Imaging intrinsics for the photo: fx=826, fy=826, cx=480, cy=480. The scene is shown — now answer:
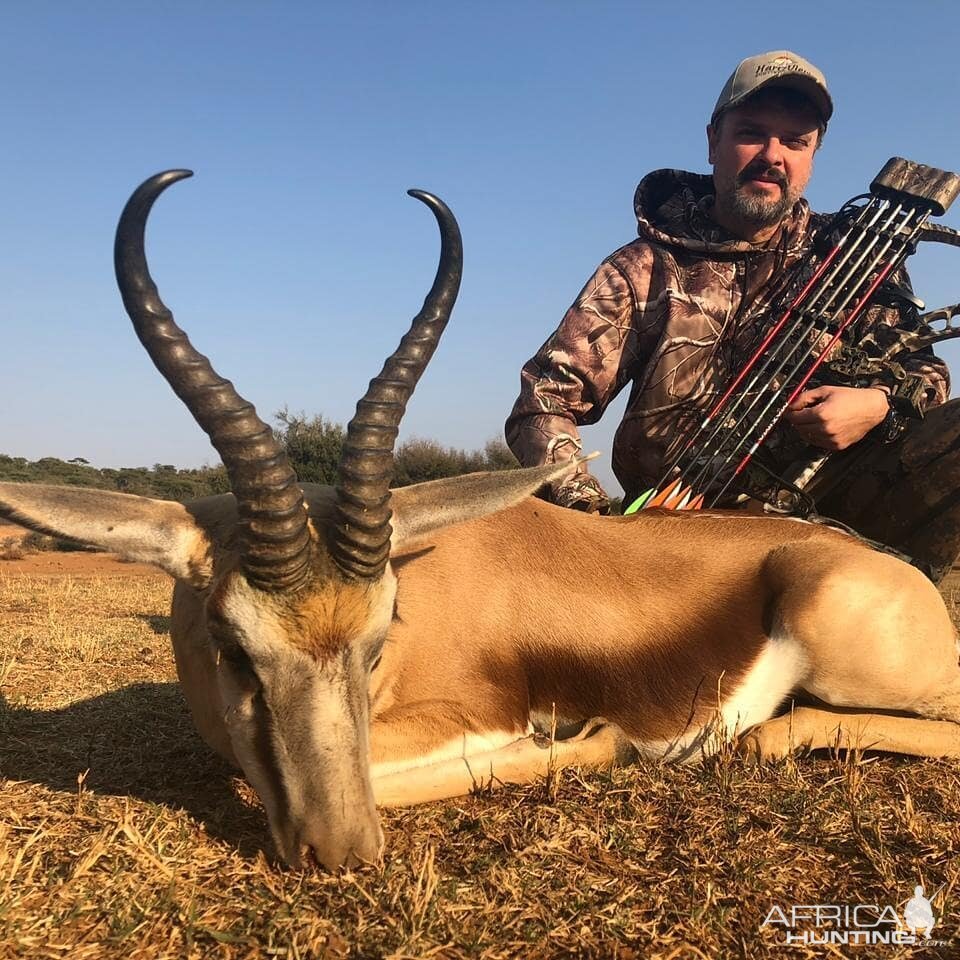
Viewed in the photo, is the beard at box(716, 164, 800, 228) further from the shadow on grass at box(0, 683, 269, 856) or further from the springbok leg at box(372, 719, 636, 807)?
the shadow on grass at box(0, 683, 269, 856)

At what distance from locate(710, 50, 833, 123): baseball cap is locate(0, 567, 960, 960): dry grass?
209 inches

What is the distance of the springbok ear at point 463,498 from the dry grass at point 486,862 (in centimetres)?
114

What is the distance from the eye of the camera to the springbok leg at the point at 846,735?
387 centimetres

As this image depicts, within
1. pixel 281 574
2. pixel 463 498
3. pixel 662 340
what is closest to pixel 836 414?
pixel 662 340

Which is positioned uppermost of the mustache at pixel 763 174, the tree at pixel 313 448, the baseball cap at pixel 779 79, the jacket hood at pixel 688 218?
the baseball cap at pixel 779 79

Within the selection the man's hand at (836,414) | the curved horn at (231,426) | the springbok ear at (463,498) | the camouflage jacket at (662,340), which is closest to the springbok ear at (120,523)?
the curved horn at (231,426)

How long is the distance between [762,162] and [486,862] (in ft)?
19.9

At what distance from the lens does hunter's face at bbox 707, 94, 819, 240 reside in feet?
22.1

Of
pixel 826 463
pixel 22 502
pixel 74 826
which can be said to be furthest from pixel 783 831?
pixel 826 463

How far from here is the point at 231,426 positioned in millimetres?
2902

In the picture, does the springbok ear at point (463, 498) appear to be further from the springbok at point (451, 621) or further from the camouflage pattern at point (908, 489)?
the camouflage pattern at point (908, 489)

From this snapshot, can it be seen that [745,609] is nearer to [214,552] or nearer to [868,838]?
[868,838]

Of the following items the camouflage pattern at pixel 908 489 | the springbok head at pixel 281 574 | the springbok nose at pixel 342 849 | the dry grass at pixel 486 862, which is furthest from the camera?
the camouflage pattern at pixel 908 489

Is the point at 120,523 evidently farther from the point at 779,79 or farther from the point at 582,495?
the point at 779,79
